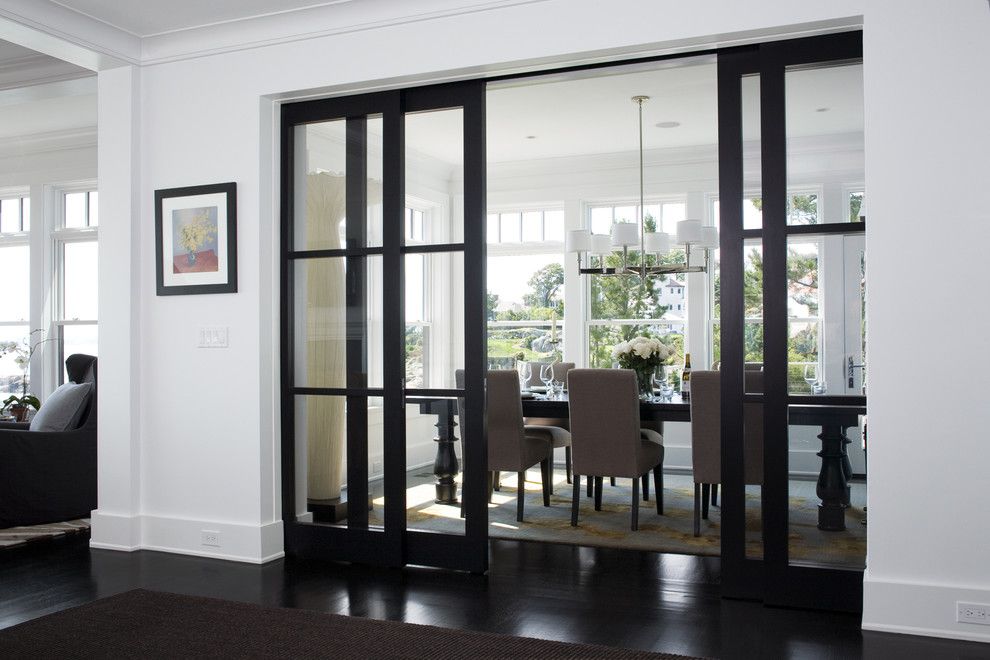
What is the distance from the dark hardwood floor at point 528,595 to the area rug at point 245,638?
4.6 inches

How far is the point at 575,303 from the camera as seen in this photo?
25.9 ft

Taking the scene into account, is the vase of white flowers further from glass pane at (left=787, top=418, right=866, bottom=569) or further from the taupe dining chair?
glass pane at (left=787, top=418, right=866, bottom=569)

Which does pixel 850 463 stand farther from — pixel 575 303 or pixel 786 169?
pixel 575 303

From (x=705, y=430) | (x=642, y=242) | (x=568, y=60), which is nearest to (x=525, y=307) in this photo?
(x=642, y=242)

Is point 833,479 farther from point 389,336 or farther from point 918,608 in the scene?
point 389,336

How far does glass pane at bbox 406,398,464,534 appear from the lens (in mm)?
4152

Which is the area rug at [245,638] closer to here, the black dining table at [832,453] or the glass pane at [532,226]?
the black dining table at [832,453]

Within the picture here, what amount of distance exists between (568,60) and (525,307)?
4484 mm

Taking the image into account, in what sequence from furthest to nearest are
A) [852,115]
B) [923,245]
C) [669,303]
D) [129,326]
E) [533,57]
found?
[669,303] < [129,326] < [533,57] < [852,115] < [923,245]

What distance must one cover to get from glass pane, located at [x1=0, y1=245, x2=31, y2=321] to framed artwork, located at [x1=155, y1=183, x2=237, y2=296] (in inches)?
155

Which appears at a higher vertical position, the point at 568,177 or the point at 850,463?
the point at 568,177

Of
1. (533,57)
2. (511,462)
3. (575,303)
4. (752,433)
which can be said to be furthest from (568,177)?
(752,433)

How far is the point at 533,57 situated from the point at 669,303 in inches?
167

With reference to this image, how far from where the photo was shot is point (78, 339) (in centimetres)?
738
